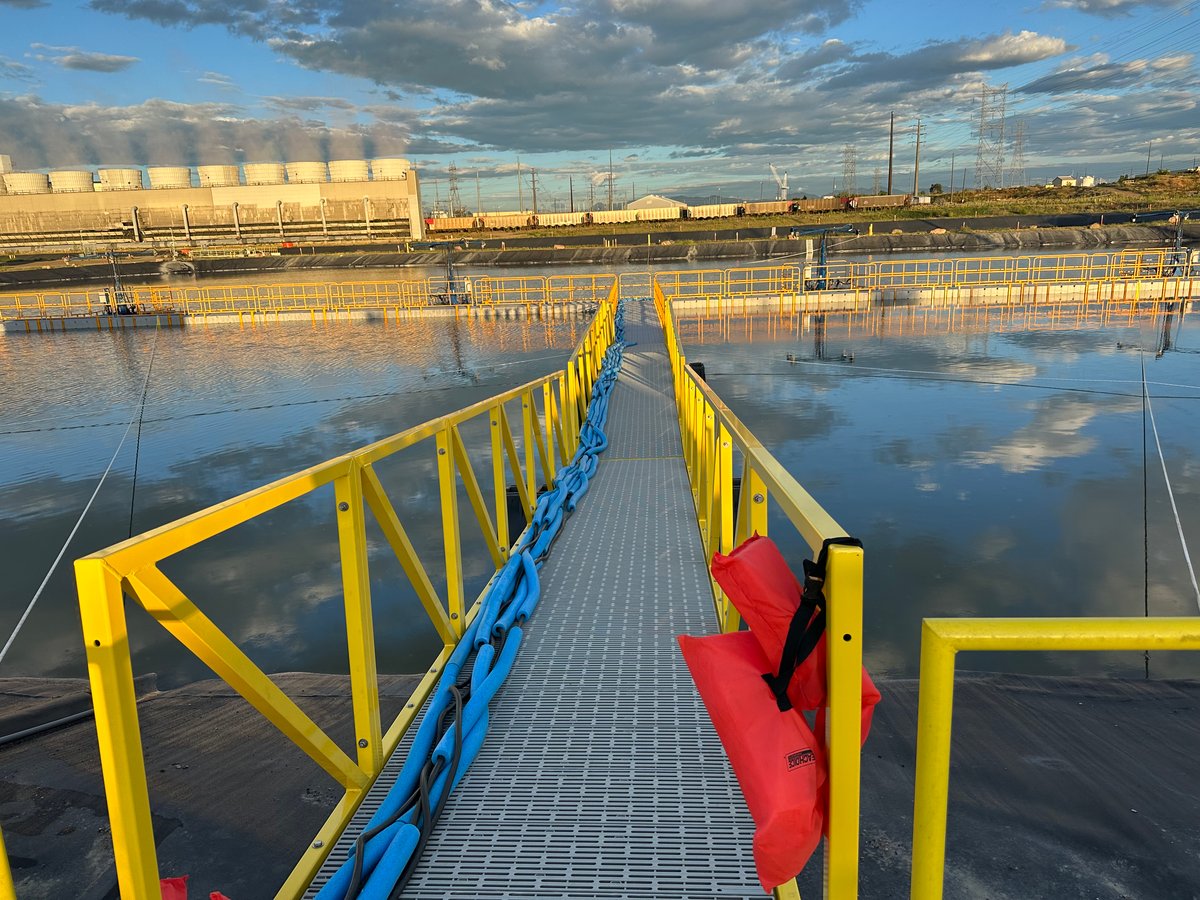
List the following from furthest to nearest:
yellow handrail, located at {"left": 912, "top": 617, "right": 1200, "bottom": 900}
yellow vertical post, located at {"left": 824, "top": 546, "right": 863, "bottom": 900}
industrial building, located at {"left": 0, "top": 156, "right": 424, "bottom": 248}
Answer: industrial building, located at {"left": 0, "top": 156, "right": 424, "bottom": 248} → yellow vertical post, located at {"left": 824, "top": 546, "right": 863, "bottom": 900} → yellow handrail, located at {"left": 912, "top": 617, "right": 1200, "bottom": 900}

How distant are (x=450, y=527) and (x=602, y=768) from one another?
1.39 m

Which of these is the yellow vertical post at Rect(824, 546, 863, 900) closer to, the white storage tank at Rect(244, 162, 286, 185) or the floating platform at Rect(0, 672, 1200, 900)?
the floating platform at Rect(0, 672, 1200, 900)

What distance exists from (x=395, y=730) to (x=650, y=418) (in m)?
6.92

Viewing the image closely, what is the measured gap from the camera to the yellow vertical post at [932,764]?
1.28 meters

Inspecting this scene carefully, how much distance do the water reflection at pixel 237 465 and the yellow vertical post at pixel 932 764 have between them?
4.74m

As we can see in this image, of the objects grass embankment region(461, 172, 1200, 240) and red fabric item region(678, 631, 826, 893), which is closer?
red fabric item region(678, 631, 826, 893)

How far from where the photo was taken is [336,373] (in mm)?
17469

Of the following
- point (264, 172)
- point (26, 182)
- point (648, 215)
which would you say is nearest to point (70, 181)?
point (26, 182)

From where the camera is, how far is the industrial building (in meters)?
103

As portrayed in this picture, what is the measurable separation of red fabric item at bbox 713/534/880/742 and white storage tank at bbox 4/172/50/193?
143m

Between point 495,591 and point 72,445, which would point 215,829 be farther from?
point 72,445

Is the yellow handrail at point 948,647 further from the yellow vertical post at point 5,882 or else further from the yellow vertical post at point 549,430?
the yellow vertical post at point 549,430

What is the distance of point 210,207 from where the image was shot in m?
105

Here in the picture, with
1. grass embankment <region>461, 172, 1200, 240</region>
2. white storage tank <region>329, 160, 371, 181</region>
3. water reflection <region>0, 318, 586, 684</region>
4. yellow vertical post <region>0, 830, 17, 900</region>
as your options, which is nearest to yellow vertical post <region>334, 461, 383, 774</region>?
yellow vertical post <region>0, 830, 17, 900</region>
